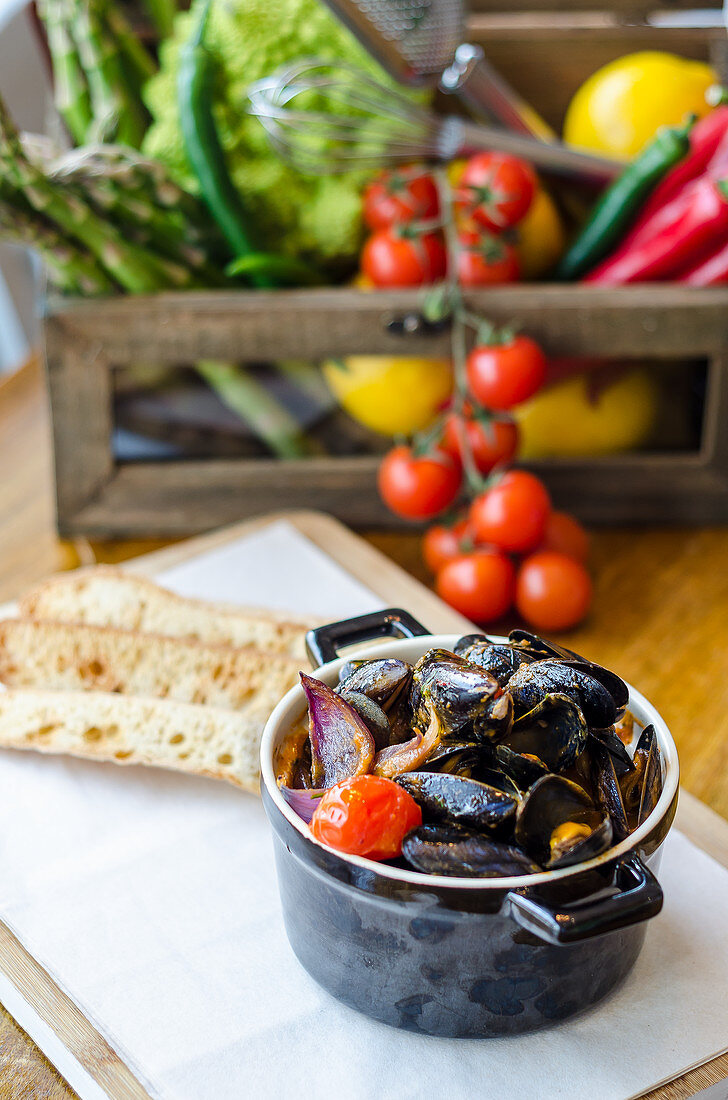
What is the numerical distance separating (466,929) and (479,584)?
1.52 ft

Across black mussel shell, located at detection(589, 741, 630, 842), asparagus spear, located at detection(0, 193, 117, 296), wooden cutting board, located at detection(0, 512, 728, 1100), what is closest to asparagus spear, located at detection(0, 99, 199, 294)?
asparagus spear, located at detection(0, 193, 117, 296)

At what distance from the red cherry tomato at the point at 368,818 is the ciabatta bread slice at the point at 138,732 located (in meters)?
0.20

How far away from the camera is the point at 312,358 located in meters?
0.97

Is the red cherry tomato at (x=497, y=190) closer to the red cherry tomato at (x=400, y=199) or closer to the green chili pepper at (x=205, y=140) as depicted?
the red cherry tomato at (x=400, y=199)

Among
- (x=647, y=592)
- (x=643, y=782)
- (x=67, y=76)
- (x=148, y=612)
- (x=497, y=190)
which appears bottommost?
(x=647, y=592)

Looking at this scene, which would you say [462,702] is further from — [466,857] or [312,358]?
[312,358]

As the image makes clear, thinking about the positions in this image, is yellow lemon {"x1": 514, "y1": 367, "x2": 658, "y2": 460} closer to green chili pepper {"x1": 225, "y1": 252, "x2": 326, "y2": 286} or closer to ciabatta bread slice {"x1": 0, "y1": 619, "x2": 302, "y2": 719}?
green chili pepper {"x1": 225, "y1": 252, "x2": 326, "y2": 286}

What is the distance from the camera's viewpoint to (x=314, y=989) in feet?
1.80

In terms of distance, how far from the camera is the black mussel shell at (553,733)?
18.7 inches

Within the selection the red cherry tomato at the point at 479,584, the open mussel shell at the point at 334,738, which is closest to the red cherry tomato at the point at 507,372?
the red cherry tomato at the point at 479,584

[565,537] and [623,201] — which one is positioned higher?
[623,201]

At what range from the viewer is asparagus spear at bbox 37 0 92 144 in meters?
1.07

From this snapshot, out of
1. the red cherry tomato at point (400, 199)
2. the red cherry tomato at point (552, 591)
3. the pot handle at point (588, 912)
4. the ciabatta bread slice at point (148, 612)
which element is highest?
the red cherry tomato at point (400, 199)

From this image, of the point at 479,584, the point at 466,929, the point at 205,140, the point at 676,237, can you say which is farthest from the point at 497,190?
the point at 466,929
